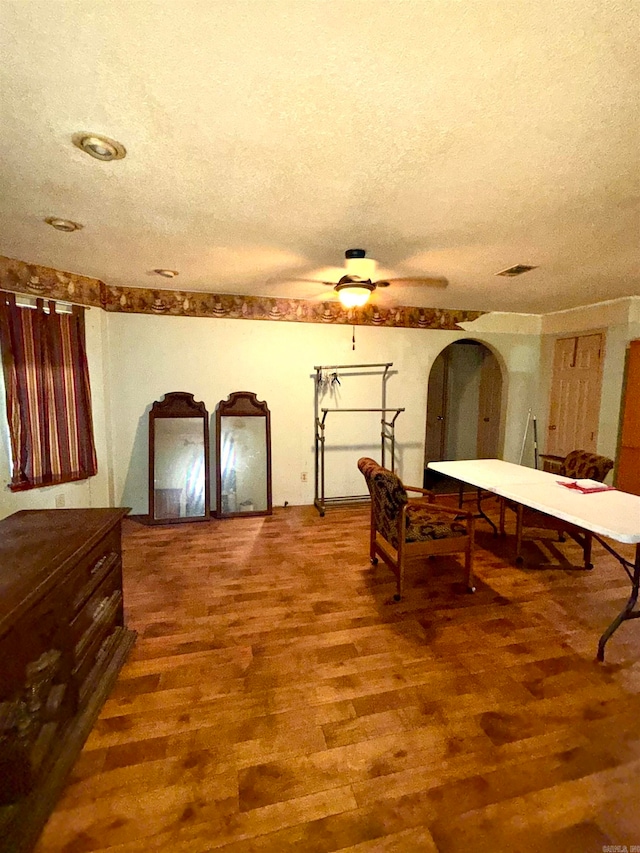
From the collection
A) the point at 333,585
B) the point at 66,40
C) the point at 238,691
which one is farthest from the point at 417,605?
the point at 66,40

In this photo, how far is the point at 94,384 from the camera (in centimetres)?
368

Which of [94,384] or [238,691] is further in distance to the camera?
[94,384]

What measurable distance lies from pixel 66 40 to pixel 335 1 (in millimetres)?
762

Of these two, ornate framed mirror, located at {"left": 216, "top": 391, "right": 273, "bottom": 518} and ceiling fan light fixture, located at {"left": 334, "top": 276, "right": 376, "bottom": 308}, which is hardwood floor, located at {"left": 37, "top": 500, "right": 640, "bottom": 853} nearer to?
ornate framed mirror, located at {"left": 216, "top": 391, "right": 273, "bottom": 518}

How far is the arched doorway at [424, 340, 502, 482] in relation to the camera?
19.9 feet

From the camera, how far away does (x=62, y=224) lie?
2.29 metres

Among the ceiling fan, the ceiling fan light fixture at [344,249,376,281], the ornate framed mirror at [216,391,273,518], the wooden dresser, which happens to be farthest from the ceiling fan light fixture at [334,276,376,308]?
the wooden dresser

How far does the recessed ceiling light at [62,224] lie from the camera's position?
2.23 m

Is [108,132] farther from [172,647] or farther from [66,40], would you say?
[172,647]

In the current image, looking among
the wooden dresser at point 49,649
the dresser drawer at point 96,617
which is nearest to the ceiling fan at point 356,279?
the wooden dresser at point 49,649

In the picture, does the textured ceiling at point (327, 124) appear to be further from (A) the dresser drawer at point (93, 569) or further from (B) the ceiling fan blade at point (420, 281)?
(A) the dresser drawer at point (93, 569)

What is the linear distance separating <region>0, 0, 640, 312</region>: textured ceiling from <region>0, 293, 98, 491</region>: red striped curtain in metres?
0.77

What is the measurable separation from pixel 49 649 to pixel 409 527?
2.02m

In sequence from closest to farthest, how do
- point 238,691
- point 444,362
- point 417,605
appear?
point 238,691 → point 417,605 → point 444,362
